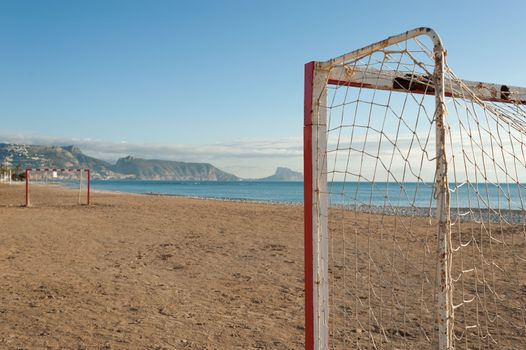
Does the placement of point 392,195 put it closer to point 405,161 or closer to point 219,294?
point 219,294

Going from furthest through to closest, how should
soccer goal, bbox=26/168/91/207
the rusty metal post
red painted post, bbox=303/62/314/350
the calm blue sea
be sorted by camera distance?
1. soccer goal, bbox=26/168/91/207
2. the calm blue sea
3. red painted post, bbox=303/62/314/350
4. the rusty metal post

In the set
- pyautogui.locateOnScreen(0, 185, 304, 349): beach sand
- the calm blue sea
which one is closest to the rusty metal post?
the calm blue sea

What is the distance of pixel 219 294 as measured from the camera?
633 cm

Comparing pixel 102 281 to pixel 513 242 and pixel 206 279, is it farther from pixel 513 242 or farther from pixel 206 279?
pixel 513 242

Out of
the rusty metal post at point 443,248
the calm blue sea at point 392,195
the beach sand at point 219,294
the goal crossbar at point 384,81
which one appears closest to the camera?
the rusty metal post at point 443,248

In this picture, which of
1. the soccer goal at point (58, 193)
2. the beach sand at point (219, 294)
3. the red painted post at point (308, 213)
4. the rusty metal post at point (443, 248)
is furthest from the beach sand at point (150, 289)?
the soccer goal at point (58, 193)

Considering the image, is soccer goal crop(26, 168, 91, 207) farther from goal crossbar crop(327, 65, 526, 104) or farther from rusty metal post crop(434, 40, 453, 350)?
rusty metal post crop(434, 40, 453, 350)

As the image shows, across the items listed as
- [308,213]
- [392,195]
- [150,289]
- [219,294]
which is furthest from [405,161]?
[392,195]

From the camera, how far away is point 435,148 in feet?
9.07

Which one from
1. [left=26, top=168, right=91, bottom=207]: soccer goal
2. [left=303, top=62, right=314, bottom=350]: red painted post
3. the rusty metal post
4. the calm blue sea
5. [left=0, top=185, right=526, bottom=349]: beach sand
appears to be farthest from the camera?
[left=26, top=168, right=91, bottom=207]: soccer goal

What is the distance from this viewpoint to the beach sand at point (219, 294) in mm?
4648

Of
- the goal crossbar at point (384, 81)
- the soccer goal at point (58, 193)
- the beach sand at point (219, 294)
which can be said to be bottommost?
the beach sand at point (219, 294)

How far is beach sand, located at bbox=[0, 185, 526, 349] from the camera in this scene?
4648 mm

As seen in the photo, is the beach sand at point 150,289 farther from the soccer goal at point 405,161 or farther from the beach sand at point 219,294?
the soccer goal at point 405,161
